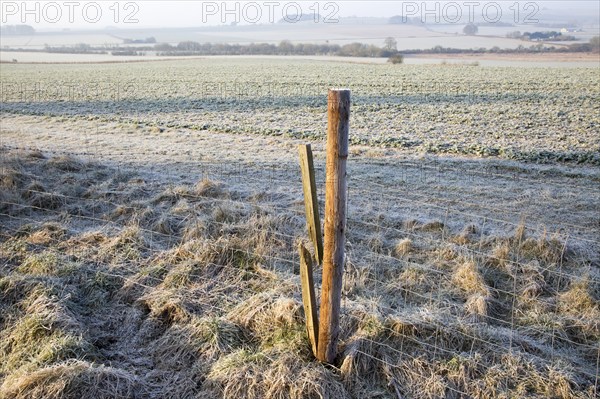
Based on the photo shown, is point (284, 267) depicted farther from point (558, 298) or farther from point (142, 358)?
point (558, 298)

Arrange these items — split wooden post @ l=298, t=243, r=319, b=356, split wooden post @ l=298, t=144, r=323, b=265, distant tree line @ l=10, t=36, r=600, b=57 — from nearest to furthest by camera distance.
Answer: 1. split wooden post @ l=298, t=144, r=323, b=265
2. split wooden post @ l=298, t=243, r=319, b=356
3. distant tree line @ l=10, t=36, r=600, b=57

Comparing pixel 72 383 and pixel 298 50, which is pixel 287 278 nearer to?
pixel 72 383

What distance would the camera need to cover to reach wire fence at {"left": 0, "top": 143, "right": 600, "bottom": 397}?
4391 millimetres

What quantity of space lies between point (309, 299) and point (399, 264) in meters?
2.24

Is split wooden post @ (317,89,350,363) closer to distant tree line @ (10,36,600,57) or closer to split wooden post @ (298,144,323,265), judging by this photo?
split wooden post @ (298,144,323,265)

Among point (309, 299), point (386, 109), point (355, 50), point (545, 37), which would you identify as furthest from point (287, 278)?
point (545, 37)

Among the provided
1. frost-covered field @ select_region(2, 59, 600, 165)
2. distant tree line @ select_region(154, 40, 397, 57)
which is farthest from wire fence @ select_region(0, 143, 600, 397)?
distant tree line @ select_region(154, 40, 397, 57)

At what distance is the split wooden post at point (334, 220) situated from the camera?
12.1 feet

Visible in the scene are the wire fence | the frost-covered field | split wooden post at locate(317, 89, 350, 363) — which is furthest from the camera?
the frost-covered field

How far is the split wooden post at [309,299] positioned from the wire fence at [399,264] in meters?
0.32

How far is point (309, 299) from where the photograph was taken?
13.6ft

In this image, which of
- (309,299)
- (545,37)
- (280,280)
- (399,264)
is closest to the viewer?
(309,299)

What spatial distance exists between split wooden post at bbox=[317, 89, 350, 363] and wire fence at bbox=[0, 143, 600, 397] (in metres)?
0.29

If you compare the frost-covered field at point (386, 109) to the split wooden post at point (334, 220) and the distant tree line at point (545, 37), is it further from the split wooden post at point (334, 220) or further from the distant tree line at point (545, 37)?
the distant tree line at point (545, 37)
